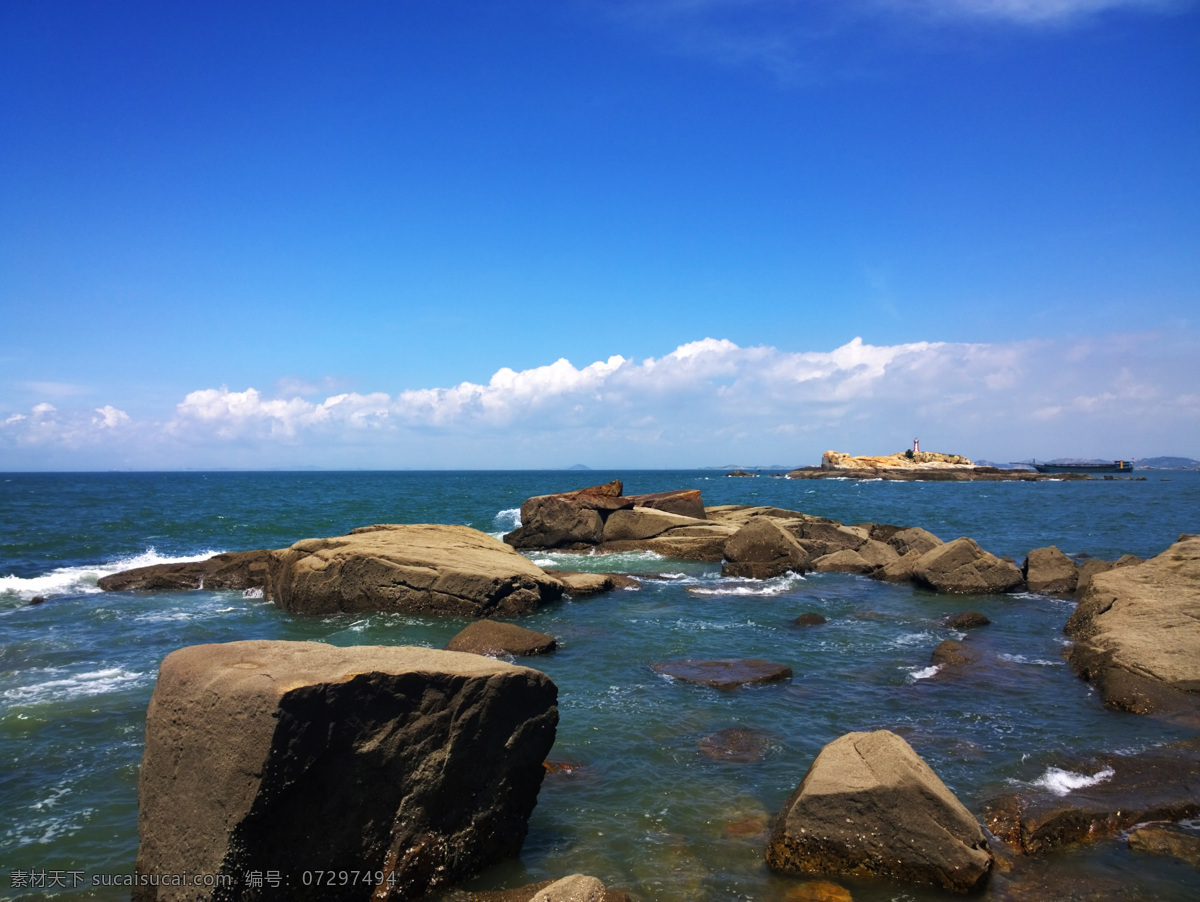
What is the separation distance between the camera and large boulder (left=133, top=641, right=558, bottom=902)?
5.57 meters

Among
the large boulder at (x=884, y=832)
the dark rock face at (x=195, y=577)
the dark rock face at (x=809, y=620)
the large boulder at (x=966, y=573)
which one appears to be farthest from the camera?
the dark rock face at (x=195, y=577)

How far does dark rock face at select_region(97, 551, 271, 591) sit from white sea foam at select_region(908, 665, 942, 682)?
17560mm

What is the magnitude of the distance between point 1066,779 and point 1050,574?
15.2 metres

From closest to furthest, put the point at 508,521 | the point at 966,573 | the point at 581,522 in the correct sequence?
the point at 966,573 < the point at 581,522 < the point at 508,521

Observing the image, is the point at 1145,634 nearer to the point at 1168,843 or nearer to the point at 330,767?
the point at 1168,843

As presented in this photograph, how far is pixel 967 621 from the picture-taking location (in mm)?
17312

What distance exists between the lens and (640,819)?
7.98 metres

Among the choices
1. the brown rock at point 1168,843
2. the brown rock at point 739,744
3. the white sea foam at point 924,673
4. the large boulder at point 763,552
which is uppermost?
the large boulder at point 763,552

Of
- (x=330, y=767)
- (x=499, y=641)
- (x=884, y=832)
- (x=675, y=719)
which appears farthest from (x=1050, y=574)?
(x=330, y=767)

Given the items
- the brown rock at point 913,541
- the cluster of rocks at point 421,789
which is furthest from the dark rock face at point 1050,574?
the cluster of rocks at point 421,789

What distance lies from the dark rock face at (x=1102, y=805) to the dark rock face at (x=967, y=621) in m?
7.95

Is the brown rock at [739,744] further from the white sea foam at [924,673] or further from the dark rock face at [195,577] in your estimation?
the dark rock face at [195,577]

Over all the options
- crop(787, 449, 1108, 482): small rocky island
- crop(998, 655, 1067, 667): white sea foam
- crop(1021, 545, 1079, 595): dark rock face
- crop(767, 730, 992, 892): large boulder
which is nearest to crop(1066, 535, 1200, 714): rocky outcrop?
crop(998, 655, 1067, 667): white sea foam

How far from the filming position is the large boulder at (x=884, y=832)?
6629mm
